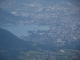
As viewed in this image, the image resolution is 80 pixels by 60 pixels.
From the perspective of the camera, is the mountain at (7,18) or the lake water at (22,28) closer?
the lake water at (22,28)

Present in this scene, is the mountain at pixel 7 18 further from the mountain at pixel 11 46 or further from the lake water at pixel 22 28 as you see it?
the mountain at pixel 11 46

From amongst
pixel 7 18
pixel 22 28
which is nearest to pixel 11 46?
pixel 22 28

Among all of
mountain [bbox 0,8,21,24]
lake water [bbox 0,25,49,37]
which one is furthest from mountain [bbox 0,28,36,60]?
mountain [bbox 0,8,21,24]

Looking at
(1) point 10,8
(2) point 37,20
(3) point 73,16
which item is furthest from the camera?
(1) point 10,8

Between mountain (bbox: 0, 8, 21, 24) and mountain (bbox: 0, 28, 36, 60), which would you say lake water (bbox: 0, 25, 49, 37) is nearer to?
mountain (bbox: 0, 8, 21, 24)

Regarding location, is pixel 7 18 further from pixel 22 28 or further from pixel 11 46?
pixel 11 46

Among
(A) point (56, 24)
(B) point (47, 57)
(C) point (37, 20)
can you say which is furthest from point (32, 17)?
(B) point (47, 57)

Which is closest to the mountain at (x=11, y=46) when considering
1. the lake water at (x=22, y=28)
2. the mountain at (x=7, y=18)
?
the lake water at (x=22, y=28)

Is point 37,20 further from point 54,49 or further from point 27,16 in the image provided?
point 54,49
